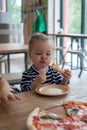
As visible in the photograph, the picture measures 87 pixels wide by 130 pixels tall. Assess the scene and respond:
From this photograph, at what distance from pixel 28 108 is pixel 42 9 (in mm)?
5853

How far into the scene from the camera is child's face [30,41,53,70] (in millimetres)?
1287

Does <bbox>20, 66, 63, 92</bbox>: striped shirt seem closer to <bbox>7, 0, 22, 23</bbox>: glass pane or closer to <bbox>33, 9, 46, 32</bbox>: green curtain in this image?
<bbox>33, 9, 46, 32</bbox>: green curtain

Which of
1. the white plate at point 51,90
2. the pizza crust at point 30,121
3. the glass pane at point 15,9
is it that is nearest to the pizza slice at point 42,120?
the pizza crust at point 30,121

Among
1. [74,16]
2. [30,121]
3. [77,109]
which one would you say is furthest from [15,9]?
[30,121]

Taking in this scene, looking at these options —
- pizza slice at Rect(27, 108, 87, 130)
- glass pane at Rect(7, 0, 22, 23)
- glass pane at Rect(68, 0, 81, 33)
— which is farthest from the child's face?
glass pane at Rect(7, 0, 22, 23)

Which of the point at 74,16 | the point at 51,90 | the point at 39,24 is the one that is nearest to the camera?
the point at 51,90

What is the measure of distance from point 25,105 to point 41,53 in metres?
0.40

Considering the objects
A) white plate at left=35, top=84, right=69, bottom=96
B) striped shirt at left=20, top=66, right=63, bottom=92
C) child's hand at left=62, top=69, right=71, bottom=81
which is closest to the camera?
white plate at left=35, top=84, right=69, bottom=96

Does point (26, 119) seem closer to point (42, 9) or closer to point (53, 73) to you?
point (53, 73)

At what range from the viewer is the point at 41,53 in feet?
4.26

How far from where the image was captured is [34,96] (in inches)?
43.2

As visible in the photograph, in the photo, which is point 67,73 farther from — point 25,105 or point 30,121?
point 30,121

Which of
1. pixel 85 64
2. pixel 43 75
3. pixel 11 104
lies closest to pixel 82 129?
pixel 11 104

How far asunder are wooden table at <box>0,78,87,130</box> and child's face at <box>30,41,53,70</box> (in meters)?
0.20
